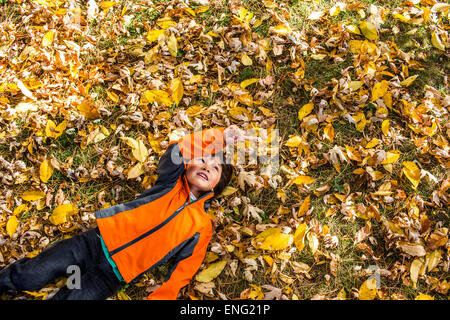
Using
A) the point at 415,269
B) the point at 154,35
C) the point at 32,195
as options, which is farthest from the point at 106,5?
the point at 415,269

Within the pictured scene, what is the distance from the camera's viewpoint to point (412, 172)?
2953 millimetres

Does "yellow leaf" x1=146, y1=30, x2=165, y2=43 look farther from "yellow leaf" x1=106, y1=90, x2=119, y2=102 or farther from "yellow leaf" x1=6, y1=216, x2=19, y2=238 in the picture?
"yellow leaf" x1=6, y1=216, x2=19, y2=238

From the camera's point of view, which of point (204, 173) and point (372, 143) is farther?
point (372, 143)

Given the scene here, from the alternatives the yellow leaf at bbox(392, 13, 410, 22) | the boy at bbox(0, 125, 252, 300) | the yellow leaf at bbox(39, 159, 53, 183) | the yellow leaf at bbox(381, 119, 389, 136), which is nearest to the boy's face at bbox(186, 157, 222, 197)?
the boy at bbox(0, 125, 252, 300)

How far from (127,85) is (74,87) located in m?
0.57

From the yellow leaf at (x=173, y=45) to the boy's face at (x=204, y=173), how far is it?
54.1 inches

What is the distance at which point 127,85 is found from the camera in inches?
124

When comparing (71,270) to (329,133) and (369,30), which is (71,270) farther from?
(369,30)

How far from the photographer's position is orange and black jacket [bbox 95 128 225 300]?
2516 millimetres

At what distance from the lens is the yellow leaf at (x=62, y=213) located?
2.84 meters

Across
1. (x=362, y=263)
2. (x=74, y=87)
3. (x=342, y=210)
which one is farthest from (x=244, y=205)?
Answer: (x=74, y=87)

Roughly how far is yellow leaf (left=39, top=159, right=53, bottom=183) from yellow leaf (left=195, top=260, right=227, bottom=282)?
185cm

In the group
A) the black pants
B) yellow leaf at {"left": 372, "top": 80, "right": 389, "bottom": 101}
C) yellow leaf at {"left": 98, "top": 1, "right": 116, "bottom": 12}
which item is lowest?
the black pants

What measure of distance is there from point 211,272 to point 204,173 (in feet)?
3.30
